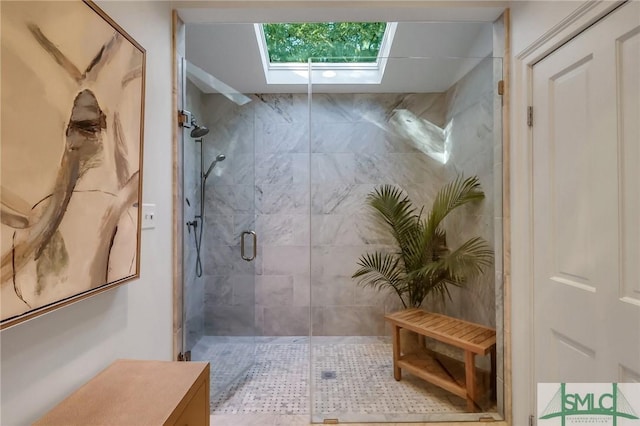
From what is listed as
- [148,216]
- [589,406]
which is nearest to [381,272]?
[589,406]

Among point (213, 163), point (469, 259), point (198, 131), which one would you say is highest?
point (198, 131)

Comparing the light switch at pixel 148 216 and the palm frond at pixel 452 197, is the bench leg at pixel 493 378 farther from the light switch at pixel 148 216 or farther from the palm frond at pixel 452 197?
the light switch at pixel 148 216

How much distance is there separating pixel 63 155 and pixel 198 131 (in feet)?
4.31

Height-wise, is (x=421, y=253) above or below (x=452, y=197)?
below

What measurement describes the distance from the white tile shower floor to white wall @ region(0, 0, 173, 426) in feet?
2.05

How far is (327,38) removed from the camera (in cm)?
243

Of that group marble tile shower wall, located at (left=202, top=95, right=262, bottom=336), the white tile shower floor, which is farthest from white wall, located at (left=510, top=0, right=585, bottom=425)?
marble tile shower wall, located at (left=202, top=95, right=262, bottom=336)

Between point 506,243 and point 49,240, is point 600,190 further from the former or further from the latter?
point 49,240

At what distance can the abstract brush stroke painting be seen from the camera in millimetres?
729

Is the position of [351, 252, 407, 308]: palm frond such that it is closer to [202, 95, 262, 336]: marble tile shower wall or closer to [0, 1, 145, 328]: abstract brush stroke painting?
[202, 95, 262, 336]: marble tile shower wall

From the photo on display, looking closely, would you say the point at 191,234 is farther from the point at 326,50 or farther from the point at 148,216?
the point at 326,50

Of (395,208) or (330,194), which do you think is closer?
(395,208)

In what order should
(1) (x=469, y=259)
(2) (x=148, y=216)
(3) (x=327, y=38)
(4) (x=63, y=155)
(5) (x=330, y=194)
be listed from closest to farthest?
(4) (x=63, y=155) → (2) (x=148, y=216) → (1) (x=469, y=259) → (5) (x=330, y=194) → (3) (x=327, y=38)

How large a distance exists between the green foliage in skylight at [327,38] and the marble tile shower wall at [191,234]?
0.95 meters
